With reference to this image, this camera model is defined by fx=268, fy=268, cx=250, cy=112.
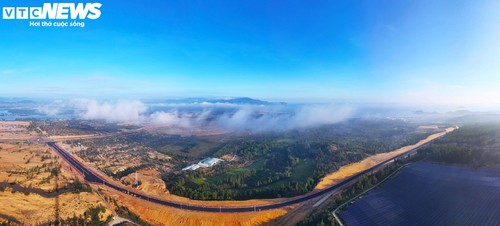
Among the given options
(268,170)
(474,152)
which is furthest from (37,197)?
(474,152)

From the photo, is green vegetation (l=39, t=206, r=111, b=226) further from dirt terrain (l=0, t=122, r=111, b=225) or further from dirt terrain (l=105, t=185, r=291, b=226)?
dirt terrain (l=105, t=185, r=291, b=226)

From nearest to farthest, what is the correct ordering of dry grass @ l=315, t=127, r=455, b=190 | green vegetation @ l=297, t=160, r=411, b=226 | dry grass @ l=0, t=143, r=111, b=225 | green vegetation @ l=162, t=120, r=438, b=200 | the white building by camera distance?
dry grass @ l=0, t=143, r=111, b=225 < green vegetation @ l=297, t=160, r=411, b=226 < green vegetation @ l=162, t=120, r=438, b=200 < dry grass @ l=315, t=127, r=455, b=190 < the white building

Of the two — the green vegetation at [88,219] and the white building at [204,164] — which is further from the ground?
the green vegetation at [88,219]

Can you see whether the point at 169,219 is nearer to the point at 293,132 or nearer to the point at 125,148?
the point at 125,148

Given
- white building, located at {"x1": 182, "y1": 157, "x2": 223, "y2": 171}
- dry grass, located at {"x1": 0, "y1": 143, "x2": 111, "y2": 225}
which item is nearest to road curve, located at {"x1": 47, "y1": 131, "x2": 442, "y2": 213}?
dry grass, located at {"x1": 0, "y1": 143, "x2": 111, "y2": 225}

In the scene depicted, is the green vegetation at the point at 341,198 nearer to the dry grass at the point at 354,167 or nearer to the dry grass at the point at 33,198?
the dry grass at the point at 354,167

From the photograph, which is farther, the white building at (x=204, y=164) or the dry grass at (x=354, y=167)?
the white building at (x=204, y=164)

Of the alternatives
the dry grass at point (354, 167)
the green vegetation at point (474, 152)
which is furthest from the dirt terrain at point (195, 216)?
the green vegetation at point (474, 152)

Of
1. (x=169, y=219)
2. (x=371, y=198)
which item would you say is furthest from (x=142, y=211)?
(x=371, y=198)

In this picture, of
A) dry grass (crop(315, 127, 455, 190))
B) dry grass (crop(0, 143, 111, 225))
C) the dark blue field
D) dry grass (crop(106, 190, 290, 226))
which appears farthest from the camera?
dry grass (crop(315, 127, 455, 190))
